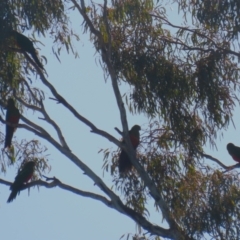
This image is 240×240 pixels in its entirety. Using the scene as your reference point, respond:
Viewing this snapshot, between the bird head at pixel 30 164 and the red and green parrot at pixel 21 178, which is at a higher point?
the bird head at pixel 30 164

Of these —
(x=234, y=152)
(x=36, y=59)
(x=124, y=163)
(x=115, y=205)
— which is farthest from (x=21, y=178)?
(x=234, y=152)

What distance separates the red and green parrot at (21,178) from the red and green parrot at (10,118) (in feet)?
1.12

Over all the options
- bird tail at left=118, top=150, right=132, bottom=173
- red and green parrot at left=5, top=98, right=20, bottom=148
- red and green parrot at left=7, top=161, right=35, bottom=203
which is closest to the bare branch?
red and green parrot at left=7, top=161, right=35, bottom=203

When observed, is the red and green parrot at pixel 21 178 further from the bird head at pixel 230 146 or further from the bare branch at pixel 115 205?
the bird head at pixel 230 146

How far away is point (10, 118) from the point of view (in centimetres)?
1152

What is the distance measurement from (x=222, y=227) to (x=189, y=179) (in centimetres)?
87

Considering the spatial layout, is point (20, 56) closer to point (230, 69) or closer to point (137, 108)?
point (137, 108)

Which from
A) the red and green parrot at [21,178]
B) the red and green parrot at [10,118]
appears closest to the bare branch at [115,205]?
the red and green parrot at [21,178]

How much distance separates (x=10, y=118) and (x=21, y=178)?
80cm

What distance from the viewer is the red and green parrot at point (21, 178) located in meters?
10.9

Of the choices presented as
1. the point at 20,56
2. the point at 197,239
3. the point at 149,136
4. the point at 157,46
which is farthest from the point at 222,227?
the point at 20,56

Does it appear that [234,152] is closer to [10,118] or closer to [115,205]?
[115,205]

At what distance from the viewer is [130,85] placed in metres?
11.7

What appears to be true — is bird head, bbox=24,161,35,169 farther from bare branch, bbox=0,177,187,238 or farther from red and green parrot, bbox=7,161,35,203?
bare branch, bbox=0,177,187,238
